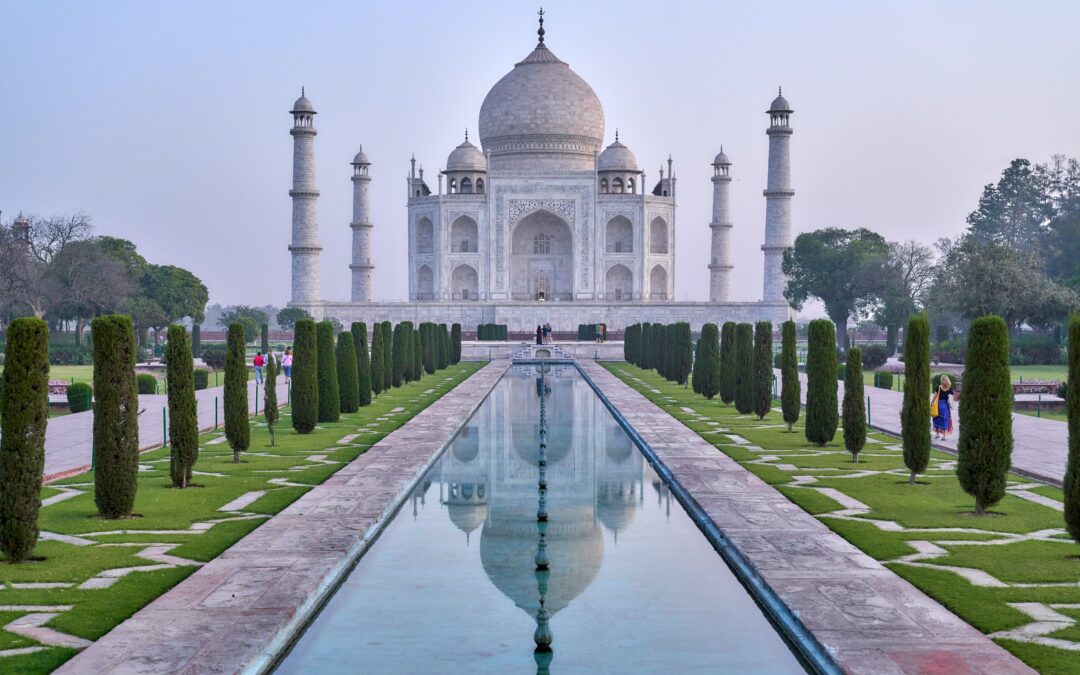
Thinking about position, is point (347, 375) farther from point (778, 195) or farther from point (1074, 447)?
point (778, 195)

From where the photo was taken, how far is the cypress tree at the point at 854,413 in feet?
40.1

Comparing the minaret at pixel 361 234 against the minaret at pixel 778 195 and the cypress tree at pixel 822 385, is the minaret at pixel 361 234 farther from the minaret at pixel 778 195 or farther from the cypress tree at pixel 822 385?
the cypress tree at pixel 822 385

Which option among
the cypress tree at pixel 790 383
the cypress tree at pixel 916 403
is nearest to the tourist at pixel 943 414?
the cypress tree at pixel 790 383

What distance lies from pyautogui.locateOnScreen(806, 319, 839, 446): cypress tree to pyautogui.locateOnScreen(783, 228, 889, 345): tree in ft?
113

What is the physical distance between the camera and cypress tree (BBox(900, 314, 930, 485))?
1052 cm

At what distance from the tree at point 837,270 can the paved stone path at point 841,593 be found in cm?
3792

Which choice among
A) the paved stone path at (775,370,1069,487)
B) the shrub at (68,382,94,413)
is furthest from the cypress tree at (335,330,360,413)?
the paved stone path at (775,370,1069,487)

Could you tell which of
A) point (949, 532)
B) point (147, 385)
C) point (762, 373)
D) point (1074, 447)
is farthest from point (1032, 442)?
point (147, 385)

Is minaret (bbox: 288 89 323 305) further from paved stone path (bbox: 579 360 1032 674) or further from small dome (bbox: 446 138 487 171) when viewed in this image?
paved stone path (bbox: 579 360 1032 674)

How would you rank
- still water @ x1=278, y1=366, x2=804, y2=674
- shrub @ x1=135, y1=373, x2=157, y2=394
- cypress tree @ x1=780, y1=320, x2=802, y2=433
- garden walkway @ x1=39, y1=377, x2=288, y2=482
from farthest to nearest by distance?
shrub @ x1=135, y1=373, x2=157, y2=394 → cypress tree @ x1=780, y1=320, x2=802, y2=433 → garden walkway @ x1=39, y1=377, x2=288, y2=482 → still water @ x1=278, y1=366, x2=804, y2=674

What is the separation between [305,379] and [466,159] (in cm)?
4159

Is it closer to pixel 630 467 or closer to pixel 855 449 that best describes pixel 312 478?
pixel 630 467

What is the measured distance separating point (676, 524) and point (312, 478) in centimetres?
→ 360

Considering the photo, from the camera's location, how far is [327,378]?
16250 millimetres
